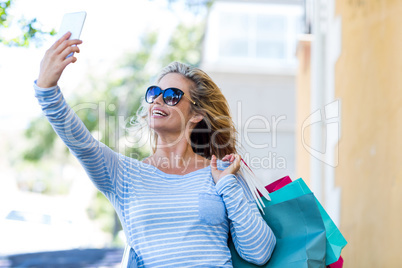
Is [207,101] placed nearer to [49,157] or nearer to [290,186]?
[290,186]

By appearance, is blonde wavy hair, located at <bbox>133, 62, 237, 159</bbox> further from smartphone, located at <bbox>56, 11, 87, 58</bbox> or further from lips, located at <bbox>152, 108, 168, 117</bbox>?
smartphone, located at <bbox>56, 11, 87, 58</bbox>

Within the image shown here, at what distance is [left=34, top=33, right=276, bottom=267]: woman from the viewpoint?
199 cm

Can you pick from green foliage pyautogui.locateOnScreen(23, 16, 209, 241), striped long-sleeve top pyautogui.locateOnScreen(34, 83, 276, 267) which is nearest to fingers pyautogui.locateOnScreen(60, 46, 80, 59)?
striped long-sleeve top pyautogui.locateOnScreen(34, 83, 276, 267)

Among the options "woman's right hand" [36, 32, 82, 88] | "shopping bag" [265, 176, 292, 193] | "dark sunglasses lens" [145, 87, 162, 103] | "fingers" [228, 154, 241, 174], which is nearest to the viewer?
"woman's right hand" [36, 32, 82, 88]

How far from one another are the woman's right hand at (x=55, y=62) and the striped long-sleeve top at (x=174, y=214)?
0.18 m

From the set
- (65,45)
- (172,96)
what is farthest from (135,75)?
(65,45)

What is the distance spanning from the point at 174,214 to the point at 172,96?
0.61 metres

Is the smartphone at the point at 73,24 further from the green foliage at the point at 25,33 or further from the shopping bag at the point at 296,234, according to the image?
the shopping bag at the point at 296,234

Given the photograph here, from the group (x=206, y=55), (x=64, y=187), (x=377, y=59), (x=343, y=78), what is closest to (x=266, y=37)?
(x=206, y=55)

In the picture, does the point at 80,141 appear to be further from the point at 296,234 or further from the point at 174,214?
the point at 296,234

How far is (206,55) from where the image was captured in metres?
16.5

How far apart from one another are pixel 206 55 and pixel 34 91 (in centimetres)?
1477

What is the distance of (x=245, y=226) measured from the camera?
7.06ft

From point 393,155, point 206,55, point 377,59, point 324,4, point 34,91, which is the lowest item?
point 393,155
